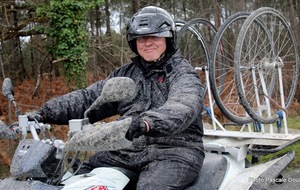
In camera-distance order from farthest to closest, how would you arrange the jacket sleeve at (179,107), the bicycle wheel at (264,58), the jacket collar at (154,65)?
the bicycle wheel at (264,58)
the jacket collar at (154,65)
the jacket sleeve at (179,107)

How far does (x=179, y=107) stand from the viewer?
7.83 ft

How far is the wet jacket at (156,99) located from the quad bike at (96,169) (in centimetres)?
24

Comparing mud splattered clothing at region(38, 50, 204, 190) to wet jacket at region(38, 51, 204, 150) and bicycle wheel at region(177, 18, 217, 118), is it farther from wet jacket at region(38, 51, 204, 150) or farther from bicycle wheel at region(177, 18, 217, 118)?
bicycle wheel at region(177, 18, 217, 118)

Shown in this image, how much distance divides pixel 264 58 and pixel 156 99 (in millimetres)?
2234

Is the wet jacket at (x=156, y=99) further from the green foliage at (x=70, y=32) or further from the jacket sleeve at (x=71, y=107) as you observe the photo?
the green foliage at (x=70, y=32)

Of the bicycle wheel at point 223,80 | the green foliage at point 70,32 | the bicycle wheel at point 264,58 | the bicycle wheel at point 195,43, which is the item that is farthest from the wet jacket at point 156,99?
the green foliage at point 70,32

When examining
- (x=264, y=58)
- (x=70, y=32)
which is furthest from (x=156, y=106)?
(x=70, y=32)

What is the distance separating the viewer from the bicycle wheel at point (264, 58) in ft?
14.6

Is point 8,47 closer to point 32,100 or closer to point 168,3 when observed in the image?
point 32,100

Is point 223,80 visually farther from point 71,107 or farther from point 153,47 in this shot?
point 71,107

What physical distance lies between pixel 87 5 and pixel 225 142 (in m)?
10.7

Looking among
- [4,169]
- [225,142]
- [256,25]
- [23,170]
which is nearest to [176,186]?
[23,170]

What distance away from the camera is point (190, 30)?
207 inches

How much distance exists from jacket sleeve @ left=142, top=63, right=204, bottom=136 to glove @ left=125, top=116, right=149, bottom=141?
0.04 meters
